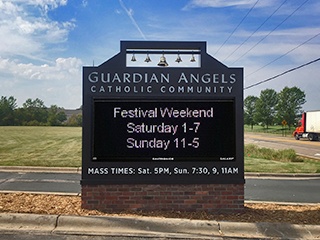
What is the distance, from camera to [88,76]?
5770mm

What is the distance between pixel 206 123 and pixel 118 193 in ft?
6.68

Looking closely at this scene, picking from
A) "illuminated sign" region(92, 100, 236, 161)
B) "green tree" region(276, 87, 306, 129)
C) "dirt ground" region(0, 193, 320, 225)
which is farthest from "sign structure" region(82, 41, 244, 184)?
"green tree" region(276, 87, 306, 129)

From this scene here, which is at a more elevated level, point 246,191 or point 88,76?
point 88,76

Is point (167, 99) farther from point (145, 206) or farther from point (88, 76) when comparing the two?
point (145, 206)

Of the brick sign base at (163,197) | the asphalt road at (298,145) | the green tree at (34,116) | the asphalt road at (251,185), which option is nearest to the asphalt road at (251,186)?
the asphalt road at (251,185)

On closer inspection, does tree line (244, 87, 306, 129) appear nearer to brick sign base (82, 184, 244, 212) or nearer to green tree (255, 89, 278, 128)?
green tree (255, 89, 278, 128)

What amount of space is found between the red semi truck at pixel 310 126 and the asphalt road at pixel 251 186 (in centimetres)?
3149

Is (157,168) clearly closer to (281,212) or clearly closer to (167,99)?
(167,99)

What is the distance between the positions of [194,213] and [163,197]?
0.61 m

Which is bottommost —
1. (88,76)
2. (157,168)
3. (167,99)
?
(157,168)

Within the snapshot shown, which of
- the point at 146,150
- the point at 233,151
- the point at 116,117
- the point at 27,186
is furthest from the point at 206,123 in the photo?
the point at 27,186

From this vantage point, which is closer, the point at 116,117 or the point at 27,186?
the point at 116,117

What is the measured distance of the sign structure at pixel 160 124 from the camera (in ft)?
18.5

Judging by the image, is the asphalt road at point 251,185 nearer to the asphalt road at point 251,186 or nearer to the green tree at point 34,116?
the asphalt road at point 251,186
